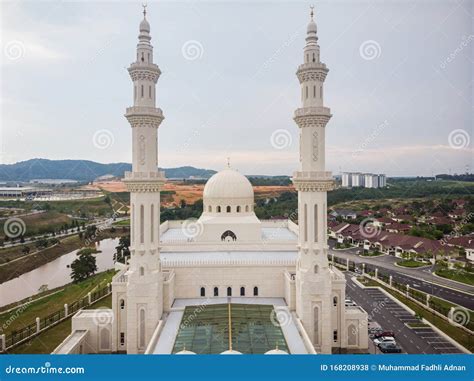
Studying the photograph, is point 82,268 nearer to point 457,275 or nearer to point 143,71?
point 143,71

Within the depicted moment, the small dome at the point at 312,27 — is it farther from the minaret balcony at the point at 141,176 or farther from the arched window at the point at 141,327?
the arched window at the point at 141,327

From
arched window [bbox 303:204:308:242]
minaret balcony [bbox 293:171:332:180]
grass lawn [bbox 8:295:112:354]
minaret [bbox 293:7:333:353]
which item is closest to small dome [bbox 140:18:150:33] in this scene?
minaret [bbox 293:7:333:353]

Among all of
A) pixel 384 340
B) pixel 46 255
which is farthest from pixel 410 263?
pixel 46 255

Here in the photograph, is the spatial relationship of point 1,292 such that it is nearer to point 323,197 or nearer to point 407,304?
point 323,197

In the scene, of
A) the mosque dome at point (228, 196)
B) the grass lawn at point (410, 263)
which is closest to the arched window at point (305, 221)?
the mosque dome at point (228, 196)

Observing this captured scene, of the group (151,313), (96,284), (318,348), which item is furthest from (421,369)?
(96,284)

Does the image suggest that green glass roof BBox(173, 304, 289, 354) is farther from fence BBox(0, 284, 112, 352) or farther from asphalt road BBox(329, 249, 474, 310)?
asphalt road BBox(329, 249, 474, 310)
